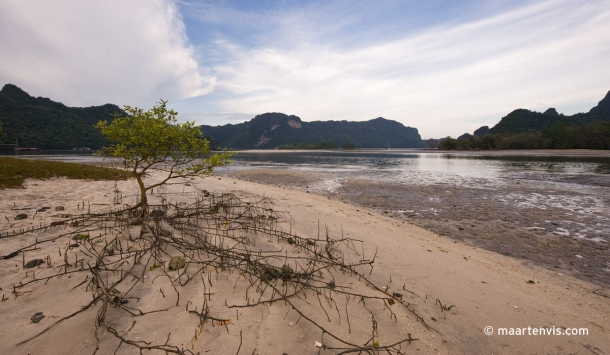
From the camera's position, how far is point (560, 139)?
7294cm

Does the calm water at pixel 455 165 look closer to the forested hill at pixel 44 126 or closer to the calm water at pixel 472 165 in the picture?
the calm water at pixel 472 165

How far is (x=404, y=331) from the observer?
10.0ft

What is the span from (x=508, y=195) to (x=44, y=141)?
114 m

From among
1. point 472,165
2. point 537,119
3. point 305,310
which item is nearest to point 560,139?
point 537,119

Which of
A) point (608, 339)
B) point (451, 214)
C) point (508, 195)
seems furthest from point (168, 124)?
point (508, 195)

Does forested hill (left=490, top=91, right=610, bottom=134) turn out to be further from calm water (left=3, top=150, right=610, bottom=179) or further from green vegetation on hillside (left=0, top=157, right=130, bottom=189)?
green vegetation on hillside (left=0, top=157, right=130, bottom=189)

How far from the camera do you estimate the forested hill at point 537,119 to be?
10850 centimetres

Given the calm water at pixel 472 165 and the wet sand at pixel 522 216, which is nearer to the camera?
the wet sand at pixel 522 216

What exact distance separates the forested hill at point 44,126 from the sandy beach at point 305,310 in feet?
332

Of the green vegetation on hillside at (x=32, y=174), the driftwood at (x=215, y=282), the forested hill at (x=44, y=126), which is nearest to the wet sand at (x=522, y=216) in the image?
the driftwood at (x=215, y=282)

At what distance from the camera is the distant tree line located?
66562 mm

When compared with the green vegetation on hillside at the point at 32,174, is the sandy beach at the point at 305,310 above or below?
below

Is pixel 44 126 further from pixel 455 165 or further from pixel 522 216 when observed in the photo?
pixel 522 216

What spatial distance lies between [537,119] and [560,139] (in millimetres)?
48832
